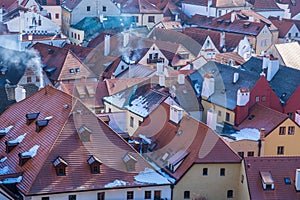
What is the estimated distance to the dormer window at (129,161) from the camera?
131ft

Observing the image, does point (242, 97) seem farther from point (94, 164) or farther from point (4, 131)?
point (4, 131)

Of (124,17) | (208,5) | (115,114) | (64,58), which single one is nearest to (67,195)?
(115,114)

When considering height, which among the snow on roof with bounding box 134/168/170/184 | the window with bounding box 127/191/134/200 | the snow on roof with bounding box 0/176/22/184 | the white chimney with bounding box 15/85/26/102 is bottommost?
the window with bounding box 127/191/134/200

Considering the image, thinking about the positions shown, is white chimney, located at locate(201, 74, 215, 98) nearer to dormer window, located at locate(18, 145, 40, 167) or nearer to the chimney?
dormer window, located at locate(18, 145, 40, 167)

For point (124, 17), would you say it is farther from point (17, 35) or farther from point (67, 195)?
point (67, 195)

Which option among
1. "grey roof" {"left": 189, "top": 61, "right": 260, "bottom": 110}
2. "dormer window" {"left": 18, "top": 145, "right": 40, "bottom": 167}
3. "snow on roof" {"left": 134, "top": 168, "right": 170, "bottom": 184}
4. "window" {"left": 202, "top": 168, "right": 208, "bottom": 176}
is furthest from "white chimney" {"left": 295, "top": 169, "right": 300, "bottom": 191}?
"dormer window" {"left": 18, "top": 145, "right": 40, "bottom": 167}

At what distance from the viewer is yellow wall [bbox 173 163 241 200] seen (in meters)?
42.2

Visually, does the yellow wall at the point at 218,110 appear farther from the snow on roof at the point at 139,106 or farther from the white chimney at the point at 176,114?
the white chimney at the point at 176,114

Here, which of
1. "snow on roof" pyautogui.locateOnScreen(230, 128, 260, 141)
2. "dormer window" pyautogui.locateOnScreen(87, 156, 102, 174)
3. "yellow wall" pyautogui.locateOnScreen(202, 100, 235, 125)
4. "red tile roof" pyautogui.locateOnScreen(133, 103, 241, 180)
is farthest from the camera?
"yellow wall" pyautogui.locateOnScreen(202, 100, 235, 125)

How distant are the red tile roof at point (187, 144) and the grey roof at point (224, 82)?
8.25 meters

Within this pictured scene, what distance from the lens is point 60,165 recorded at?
1508 inches

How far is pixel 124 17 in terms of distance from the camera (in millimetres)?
96625

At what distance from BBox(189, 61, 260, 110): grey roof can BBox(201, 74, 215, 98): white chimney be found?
1.10ft

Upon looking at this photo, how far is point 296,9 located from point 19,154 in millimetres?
85788
